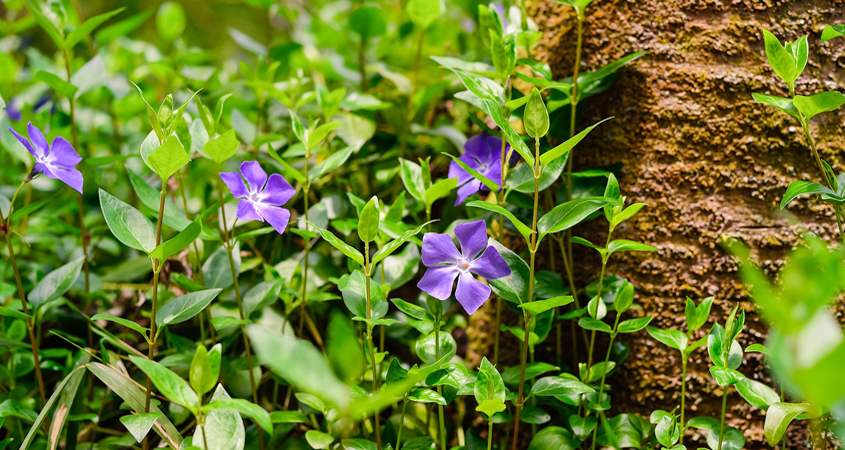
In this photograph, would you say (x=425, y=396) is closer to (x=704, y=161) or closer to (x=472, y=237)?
(x=472, y=237)

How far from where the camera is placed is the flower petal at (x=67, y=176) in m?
0.61

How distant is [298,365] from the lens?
0.27 metres

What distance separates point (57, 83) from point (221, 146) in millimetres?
391

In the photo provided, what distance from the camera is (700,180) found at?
26.7 inches

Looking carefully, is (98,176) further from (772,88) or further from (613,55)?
(772,88)

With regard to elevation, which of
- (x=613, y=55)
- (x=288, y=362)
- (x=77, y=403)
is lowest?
(x=77, y=403)

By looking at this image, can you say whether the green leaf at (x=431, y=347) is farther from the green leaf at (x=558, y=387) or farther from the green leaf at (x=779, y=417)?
the green leaf at (x=779, y=417)

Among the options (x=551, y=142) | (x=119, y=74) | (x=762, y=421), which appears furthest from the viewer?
(x=119, y=74)

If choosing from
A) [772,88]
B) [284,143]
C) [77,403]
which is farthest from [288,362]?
[284,143]

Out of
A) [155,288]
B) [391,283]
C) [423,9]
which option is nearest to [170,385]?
[155,288]

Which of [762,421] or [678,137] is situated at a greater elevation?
[678,137]

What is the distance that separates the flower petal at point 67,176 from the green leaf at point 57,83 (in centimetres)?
19

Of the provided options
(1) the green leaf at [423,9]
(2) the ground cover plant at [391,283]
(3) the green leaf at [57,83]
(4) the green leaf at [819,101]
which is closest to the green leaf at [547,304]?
(2) the ground cover plant at [391,283]

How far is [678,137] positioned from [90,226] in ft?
3.61
